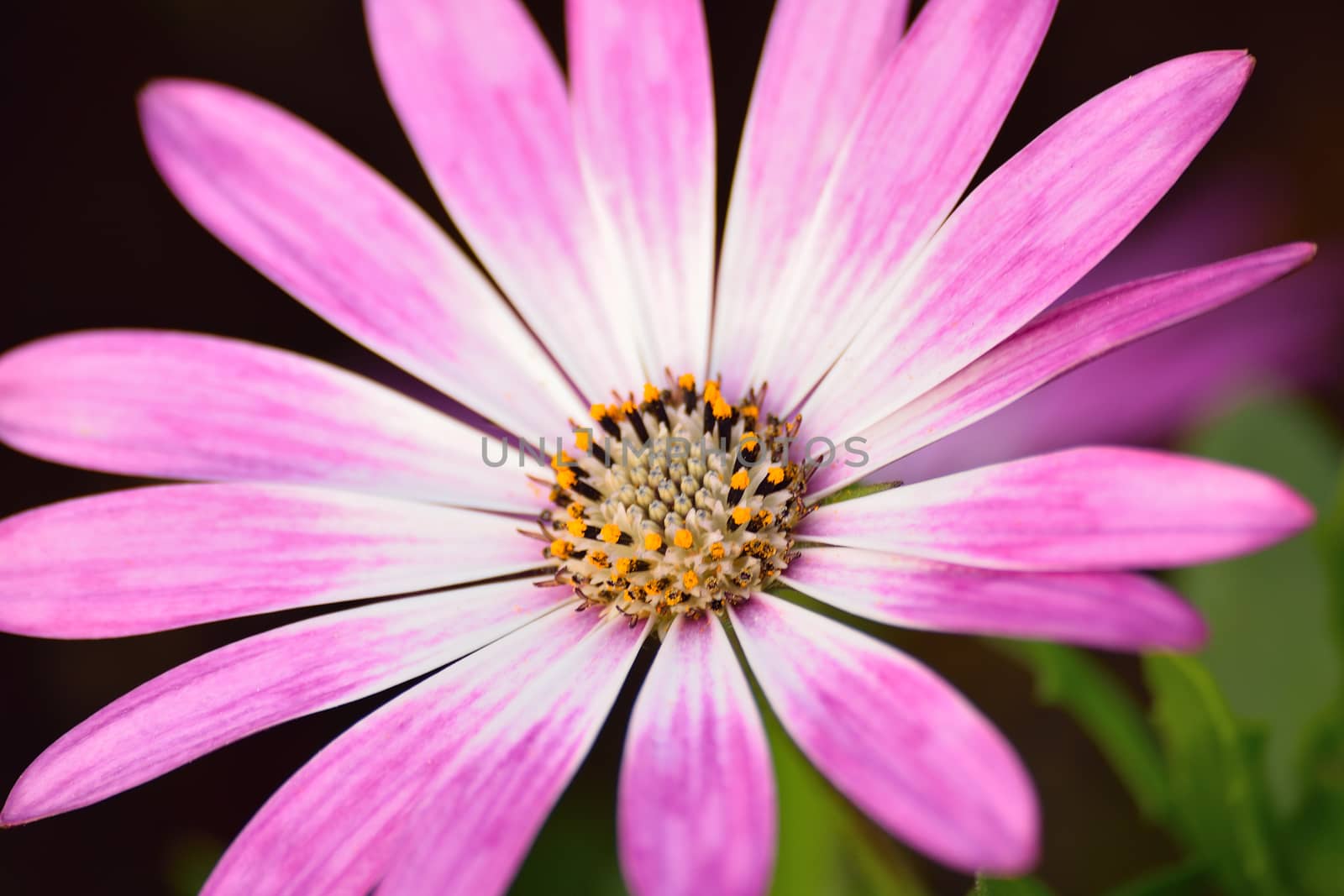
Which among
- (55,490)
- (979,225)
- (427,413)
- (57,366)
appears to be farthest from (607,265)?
(55,490)

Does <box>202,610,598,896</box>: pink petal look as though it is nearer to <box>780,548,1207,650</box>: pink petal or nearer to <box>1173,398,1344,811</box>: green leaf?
<box>780,548,1207,650</box>: pink petal

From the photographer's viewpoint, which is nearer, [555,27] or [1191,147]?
[1191,147]

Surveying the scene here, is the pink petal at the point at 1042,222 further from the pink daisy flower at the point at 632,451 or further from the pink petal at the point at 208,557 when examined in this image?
the pink petal at the point at 208,557

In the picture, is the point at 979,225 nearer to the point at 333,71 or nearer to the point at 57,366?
the point at 57,366

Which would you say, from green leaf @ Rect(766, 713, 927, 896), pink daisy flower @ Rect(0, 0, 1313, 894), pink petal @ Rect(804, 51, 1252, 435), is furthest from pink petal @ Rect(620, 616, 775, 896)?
green leaf @ Rect(766, 713, 927, 896)

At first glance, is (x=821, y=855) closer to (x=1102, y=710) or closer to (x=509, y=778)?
(x=1102, y=710)

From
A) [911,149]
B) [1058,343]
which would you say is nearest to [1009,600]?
[1058,343]
